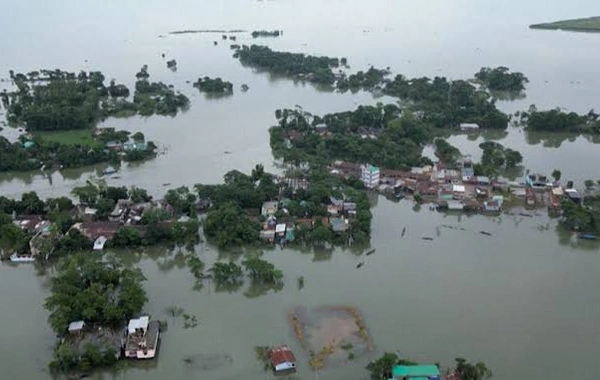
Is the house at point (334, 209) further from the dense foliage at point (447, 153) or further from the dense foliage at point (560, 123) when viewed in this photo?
the dense foliage at point (560, 123)

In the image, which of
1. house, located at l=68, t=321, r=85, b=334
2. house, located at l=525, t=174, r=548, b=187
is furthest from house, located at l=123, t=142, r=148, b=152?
house, located at l=525, t=174, r=548, b=187

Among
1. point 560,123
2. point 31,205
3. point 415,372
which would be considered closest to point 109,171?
point 31,205

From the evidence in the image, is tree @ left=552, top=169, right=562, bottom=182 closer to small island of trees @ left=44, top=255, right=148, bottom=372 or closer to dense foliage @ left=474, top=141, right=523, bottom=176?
dense foliage @ left=474, top=141, right=523, bottom=176

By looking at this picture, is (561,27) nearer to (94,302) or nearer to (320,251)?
(320,251)

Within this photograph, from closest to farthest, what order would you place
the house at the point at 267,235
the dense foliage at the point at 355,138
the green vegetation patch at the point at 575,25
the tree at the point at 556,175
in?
the house at the point at 267,235, the tree at the point at 556,175, the dense foliage at the point at 355,138, the green vegetation patch at the point at 575,25

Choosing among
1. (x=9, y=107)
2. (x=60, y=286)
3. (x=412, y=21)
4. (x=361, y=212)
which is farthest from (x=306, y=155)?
(x=412, y=21)

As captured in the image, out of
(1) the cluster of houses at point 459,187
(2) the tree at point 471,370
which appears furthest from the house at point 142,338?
(1) the cluster of houses at point 459,187
